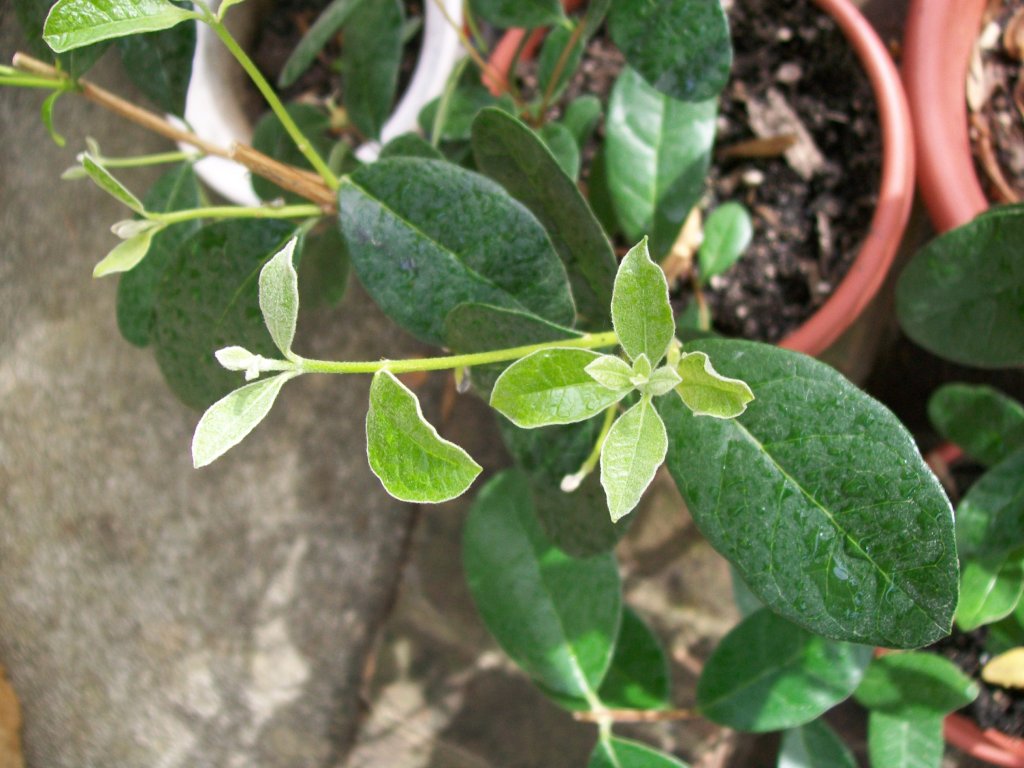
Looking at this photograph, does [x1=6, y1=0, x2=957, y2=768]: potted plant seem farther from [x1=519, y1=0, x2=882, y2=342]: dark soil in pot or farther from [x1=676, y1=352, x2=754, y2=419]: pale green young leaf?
[x1=519, y1=0, x2=882, y2=342]: dark soil in pot

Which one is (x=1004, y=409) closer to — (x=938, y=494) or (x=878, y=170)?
(x=878, y=170)

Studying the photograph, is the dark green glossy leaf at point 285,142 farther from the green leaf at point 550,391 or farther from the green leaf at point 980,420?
the green leaf at point 980,420

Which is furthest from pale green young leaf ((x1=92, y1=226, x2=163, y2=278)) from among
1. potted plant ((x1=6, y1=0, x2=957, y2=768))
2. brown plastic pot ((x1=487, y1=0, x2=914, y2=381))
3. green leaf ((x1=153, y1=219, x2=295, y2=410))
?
brown plastic pot ((x1=487, y1=0, x2=914, y2=381))

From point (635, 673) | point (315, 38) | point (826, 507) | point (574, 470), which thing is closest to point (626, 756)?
point (635, 673)

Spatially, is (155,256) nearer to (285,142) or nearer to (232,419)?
(285,142)

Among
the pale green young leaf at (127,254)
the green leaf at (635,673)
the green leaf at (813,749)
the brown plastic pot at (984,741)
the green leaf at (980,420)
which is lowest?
the green leaf at (635,673)

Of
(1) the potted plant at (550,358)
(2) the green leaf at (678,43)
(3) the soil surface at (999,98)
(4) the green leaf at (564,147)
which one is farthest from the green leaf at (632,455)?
(3) the soil surface at (999,98)
